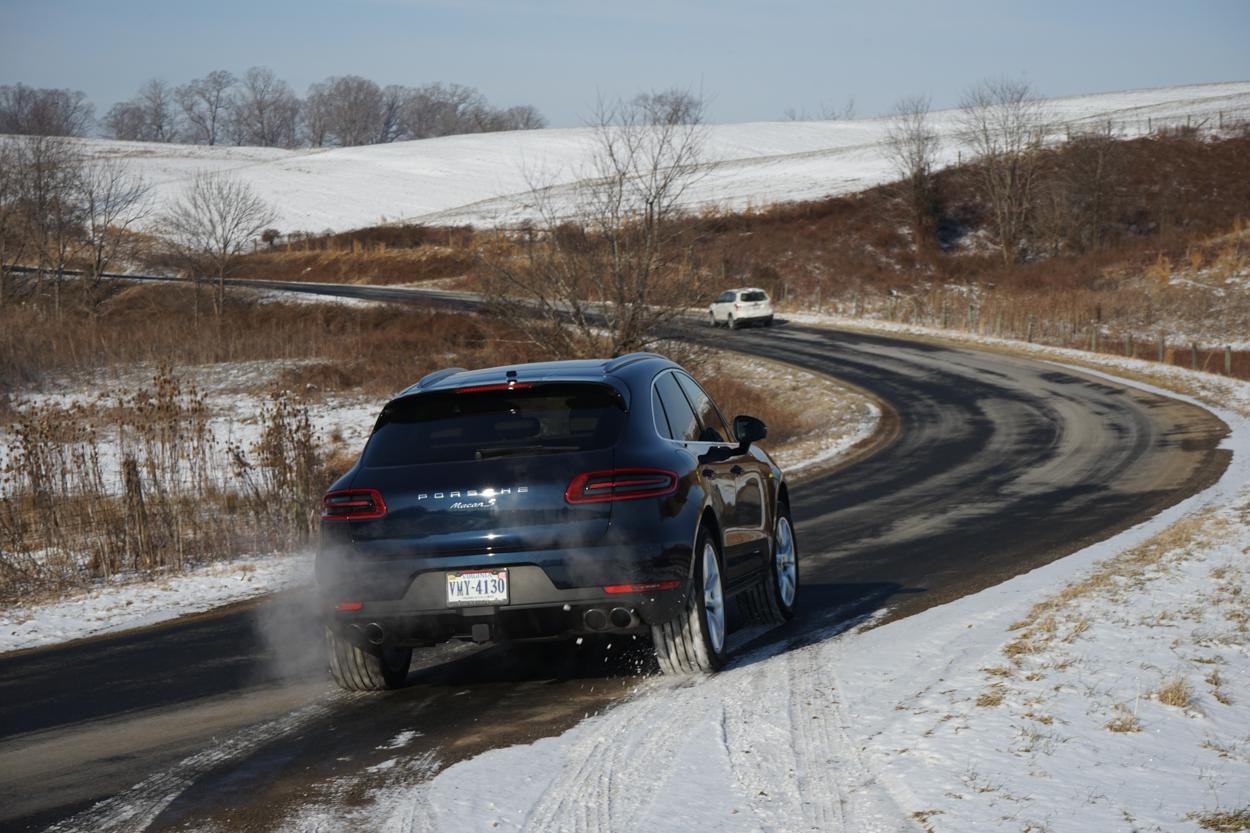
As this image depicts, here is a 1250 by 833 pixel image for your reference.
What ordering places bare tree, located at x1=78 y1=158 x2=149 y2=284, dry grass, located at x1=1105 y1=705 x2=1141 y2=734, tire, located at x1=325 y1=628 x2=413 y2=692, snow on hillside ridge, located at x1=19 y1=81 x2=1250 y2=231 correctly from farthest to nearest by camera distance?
snow on hillside ridge, located at x1=19 y1=81 x2=1250 y2=231 < bare tree, located at x1=78 y1=158 x2=149 y2=284 < tire, located at x1=325 y1=628 x2=413 y2=692 < dry grass, located at x1=1105 y1=705 x2=1141 y2=734

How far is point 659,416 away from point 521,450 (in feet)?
3.29

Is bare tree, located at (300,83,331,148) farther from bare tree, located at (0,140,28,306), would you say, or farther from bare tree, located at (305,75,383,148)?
bare tree, located at (0,140,28,306)

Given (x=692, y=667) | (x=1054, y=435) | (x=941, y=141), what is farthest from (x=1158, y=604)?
(x=941, y=141)

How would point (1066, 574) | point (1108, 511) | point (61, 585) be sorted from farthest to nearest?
point (1108, 511), point (61, 585), point (1066, 574)

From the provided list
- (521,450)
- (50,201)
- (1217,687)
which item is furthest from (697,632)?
(50,201)

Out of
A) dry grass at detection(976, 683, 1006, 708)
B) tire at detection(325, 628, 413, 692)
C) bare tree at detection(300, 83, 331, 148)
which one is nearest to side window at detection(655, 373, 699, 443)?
tire at detection(325, 628, 413, 692)

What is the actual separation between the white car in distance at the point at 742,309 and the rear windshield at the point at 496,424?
45.0 m

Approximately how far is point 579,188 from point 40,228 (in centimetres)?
3895

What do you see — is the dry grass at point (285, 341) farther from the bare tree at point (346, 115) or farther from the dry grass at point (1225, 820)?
the bare tree at point (346, 115)

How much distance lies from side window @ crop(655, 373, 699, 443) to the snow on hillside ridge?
A: 72687mm

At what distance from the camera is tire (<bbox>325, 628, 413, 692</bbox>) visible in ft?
24.1

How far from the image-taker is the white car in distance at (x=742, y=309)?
51812 mm

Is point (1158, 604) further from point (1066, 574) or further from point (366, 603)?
point (366, 603)

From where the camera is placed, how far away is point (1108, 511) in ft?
49.2
